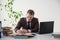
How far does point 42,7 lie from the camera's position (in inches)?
187

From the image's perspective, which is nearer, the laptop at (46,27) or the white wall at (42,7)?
the laptop at (46,27)

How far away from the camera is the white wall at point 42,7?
467 centimetres

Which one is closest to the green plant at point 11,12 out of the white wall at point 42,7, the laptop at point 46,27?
the white wall at point 42,7

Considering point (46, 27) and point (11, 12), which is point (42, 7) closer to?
point (11, 12)

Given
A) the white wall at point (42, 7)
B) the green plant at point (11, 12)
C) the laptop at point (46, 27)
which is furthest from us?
the white wall at point (42, 7)

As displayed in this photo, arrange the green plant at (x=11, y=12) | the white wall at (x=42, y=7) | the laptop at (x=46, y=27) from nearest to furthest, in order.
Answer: the laptop at (x=46, y=27)
the green plant at (x=11, y=12)
the white wall at (x=42, y=7)

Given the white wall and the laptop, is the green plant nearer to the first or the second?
the white wall

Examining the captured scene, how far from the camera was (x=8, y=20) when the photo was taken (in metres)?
4.55

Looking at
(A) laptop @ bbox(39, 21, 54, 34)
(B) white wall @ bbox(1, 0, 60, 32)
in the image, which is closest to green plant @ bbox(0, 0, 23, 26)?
(B) white wall @ bbox(1, 0, 60, 32)

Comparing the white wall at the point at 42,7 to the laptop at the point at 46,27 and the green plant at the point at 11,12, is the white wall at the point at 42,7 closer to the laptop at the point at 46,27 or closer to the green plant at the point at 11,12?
the green plant at the point at 11,12

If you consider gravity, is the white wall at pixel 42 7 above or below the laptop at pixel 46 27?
above

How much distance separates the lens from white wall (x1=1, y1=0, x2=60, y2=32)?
184 inches

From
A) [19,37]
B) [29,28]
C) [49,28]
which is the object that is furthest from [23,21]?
[19,37]

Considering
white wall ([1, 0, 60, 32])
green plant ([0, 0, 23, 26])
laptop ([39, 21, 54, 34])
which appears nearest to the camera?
laptop ([39, 21, 54, 34])
